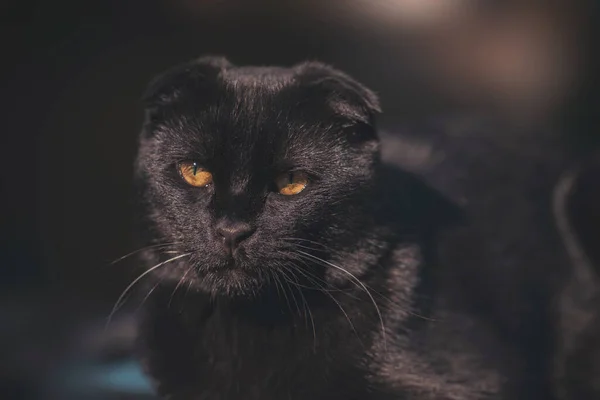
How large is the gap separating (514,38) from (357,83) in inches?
13.0

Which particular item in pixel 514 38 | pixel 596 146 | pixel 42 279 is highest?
pixel 514 38

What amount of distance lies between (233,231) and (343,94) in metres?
0.28

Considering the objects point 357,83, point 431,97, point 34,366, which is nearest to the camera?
point 357,83

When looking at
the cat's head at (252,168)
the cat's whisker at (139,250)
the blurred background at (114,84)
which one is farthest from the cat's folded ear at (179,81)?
the cat's whisker at (139,250)

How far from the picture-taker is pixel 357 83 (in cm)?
121

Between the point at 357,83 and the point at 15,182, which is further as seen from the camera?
the point at 15,182

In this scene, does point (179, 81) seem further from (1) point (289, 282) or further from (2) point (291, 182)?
(1) point (289, 282)

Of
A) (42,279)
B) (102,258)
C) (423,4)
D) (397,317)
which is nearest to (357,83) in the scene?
(423,4)

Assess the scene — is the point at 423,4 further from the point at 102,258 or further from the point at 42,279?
the point at 42,279

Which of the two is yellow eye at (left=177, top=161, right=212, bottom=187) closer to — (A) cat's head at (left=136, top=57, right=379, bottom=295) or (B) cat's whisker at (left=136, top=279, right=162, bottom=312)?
(A) cat's head at (left=136, top=57, right=379, bottom=295)

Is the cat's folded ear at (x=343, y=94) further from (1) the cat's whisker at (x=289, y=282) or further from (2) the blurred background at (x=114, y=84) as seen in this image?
(1) the cat's whisker at (x=289, y=282)

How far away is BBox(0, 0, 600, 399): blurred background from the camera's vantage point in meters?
1.32

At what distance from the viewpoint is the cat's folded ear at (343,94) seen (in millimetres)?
1188

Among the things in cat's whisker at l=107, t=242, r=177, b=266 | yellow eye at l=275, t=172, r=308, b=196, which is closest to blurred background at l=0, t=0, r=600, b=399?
cat's whisker at l=107, t=242, r=177, b=266
